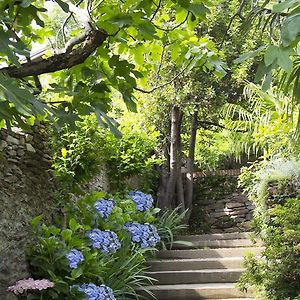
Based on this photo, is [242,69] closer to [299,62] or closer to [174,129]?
[174,129]


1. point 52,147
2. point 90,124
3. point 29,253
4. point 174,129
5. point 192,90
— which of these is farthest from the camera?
point 174,129

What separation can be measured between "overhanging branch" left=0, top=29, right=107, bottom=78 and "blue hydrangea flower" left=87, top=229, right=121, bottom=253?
281cm

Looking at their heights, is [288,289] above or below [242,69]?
below

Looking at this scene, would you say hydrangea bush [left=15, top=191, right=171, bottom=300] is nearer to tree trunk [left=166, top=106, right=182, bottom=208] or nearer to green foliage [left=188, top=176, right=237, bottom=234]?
tree trunk [left=166, top=106, right=182, bottom=208]

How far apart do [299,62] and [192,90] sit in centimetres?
515

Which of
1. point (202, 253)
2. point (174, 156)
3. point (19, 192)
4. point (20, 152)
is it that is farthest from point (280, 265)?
point (174, 156)

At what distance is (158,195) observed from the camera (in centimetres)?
808

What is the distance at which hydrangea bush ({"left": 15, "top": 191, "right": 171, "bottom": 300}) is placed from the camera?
390cm

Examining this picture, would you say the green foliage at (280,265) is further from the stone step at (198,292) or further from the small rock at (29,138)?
the small rock at (29,138)

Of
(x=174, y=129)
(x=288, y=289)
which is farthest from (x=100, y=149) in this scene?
(x=174, y=129)

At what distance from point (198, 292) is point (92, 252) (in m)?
1.19

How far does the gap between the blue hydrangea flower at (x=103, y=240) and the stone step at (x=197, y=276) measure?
0.94 meters

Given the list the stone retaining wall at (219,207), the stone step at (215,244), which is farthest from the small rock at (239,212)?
the stone step at (215,244)

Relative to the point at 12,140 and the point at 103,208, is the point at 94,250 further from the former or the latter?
the point at 12,140
